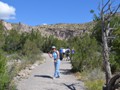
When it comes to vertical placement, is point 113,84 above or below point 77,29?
below

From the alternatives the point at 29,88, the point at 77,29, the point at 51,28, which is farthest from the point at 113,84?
the point at 51,28

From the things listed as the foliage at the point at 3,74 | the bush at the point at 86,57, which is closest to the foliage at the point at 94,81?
the bush at the point at 86,57

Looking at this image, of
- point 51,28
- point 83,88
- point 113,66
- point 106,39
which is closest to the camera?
point 106,39

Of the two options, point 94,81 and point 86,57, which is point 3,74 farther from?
point 86,57

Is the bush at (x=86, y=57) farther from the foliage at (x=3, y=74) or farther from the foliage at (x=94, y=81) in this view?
the foliage at (x=3, y=74)

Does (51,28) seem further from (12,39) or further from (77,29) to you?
(12,39)

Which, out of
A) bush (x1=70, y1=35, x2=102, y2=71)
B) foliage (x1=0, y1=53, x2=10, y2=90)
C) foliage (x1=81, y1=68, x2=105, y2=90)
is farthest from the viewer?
bush (x1=70, y1=35, x2=102, y2=71)

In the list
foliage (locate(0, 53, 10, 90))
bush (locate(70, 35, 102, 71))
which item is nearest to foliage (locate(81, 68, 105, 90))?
bush (locate(70, 35, 102, 71))

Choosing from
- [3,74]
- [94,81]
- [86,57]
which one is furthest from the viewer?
[86,57]

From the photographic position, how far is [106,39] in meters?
13.8

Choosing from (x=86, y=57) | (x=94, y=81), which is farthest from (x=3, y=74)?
(x=86, y=57)

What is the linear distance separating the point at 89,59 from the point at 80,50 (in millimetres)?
961

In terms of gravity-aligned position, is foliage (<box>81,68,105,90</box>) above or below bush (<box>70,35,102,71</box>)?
below

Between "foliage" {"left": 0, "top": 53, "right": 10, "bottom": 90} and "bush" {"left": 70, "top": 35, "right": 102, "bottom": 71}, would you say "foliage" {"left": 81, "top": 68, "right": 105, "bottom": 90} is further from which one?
"foliage" {"left": 0, "top": 53, "right": 10, "bottom": 90}
